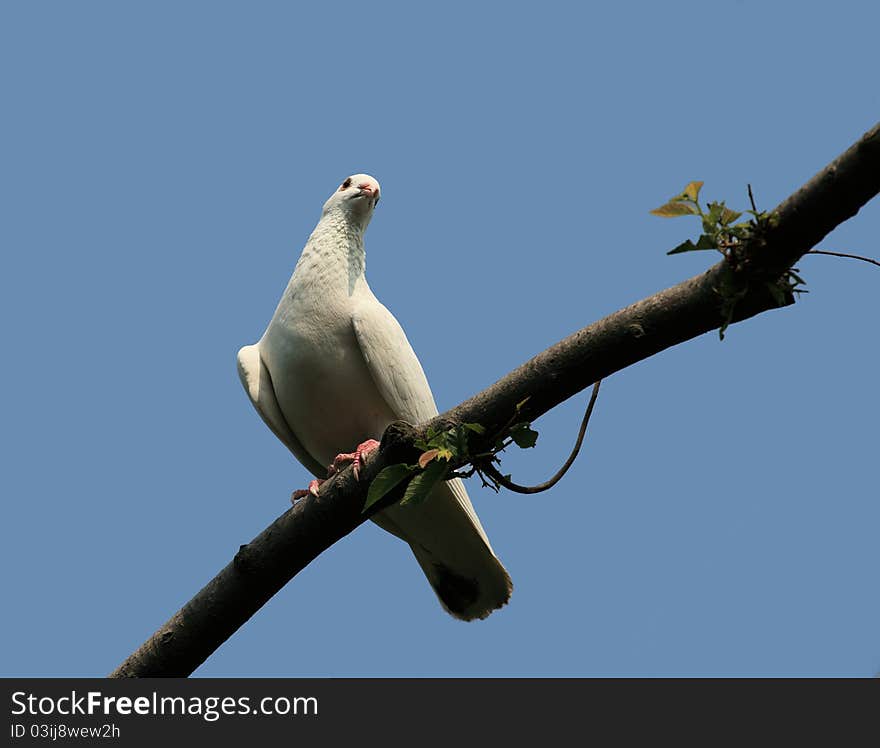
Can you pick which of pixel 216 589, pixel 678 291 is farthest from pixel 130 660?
pixel 678 291

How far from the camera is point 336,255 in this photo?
802cm

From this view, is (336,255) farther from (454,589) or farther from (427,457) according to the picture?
(427,457)

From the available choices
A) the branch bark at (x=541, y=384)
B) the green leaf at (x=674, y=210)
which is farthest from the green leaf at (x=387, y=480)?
the green leaf at (x=674, y=210)

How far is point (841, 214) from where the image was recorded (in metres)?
4.16

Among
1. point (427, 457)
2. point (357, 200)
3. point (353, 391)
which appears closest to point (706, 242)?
point (427, 457)

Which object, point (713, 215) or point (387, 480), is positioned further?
point (387, 480)

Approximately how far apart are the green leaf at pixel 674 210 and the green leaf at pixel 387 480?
172cm

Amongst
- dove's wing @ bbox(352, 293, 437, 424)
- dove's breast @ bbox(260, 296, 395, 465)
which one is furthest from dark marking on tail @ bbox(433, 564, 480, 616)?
dove's wing @ bbox(352, 293, 437, 424)

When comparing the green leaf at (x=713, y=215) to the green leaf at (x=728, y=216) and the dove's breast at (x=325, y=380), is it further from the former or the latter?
the dove's breast at (x=325, y=380)

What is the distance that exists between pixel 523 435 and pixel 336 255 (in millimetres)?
3367

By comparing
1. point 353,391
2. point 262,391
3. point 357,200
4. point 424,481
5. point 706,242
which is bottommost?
point 424,481

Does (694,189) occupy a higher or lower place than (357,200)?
lower
